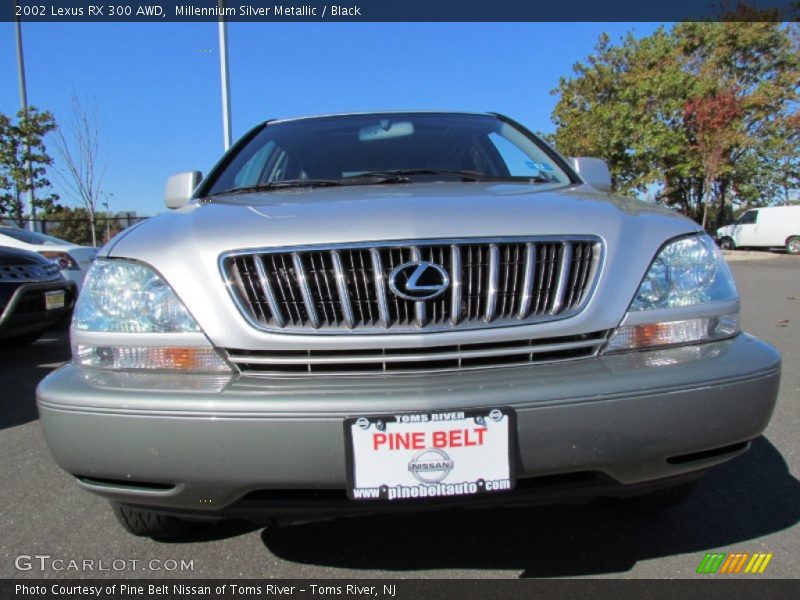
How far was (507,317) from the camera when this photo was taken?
156 centimetres

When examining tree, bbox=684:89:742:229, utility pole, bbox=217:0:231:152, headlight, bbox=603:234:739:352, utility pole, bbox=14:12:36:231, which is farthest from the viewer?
tree, bbox=684:89:742:229

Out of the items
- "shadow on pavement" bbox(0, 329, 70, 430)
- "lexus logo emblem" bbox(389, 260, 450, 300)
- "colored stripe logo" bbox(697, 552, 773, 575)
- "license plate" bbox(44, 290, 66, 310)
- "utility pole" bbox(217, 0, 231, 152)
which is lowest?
"shadow on pavement" bbox(0, 329, 70, 430)

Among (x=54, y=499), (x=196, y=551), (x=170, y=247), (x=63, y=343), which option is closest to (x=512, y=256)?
(x=170, y=247)

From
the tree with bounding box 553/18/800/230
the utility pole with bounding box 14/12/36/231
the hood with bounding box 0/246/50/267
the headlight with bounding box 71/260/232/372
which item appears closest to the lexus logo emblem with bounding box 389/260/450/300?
the headlight with bounding box 71/260/232/372

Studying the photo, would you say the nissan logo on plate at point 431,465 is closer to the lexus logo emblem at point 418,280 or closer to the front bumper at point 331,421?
the front bumper at point 331,421

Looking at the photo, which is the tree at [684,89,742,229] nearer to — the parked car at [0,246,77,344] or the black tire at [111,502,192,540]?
the parked car at [0,246,77,344]

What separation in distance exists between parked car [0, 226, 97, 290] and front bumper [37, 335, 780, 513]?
5420mm

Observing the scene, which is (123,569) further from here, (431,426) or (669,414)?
(669,414)

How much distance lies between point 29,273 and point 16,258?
6.1 inches

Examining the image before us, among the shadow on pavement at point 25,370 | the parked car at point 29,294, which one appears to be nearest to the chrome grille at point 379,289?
the shadow on pavement at point 25,370

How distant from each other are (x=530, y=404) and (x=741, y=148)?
2689 centimetres

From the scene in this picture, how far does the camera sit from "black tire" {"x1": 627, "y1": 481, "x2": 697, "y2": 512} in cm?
199

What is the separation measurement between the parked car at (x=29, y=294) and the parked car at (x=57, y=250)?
1102mm

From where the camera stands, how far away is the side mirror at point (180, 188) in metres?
2.54
